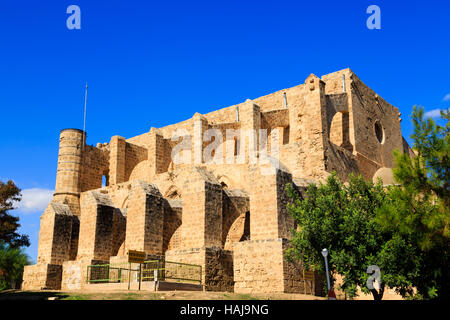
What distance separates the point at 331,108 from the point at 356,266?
438 inches

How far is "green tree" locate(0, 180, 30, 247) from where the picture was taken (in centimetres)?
2631

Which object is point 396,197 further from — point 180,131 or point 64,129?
point 64,129

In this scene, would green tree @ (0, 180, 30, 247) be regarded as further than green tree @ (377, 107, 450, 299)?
Yes

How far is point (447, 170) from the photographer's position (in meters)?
11.2

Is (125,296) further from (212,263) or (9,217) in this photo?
(9,217)

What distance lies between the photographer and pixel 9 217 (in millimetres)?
26562

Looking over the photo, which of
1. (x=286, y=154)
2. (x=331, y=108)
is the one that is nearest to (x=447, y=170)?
(x=286, y=154)

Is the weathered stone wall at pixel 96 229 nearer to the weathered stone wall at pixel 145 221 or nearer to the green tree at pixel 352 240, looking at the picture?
the weathered stone wall at pixel 145 221

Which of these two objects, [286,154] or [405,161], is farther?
[286,154]

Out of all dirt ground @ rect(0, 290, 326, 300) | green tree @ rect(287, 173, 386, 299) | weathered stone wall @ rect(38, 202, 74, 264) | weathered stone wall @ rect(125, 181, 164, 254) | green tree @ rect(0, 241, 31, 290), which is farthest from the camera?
green tree @ rect(0, 241, 31, 290)

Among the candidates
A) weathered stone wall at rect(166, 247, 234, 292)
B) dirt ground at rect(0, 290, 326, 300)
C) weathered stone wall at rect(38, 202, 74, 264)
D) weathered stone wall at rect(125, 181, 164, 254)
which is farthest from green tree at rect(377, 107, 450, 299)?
weathered stone wall at rect(38, 202, 74, 264)

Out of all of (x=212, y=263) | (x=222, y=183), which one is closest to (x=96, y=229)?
(x=222, y=183)

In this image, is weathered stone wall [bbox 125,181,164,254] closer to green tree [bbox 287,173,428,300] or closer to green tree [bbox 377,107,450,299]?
green tree [bbox 287,173,428,300]
